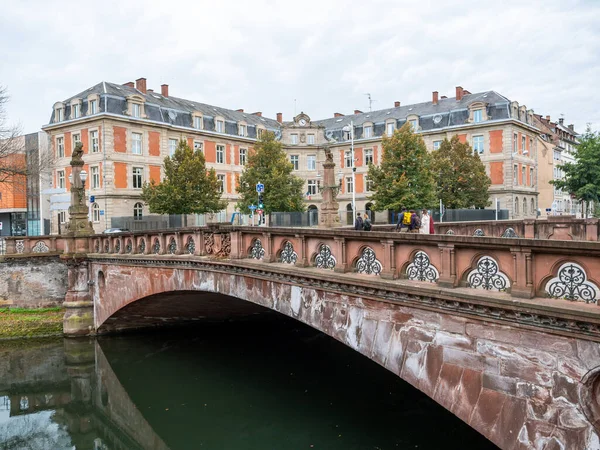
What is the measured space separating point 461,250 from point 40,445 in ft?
38.6

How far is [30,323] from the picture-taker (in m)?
22.1

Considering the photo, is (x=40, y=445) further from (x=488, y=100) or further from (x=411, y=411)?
(x=488, y=100)

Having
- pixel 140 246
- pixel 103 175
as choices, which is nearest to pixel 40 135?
pixel 103 175

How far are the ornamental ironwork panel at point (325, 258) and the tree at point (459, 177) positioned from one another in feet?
114

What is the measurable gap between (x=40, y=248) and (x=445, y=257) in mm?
22186

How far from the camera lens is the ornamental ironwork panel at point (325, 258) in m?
9.47

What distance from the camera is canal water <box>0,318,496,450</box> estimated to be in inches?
471

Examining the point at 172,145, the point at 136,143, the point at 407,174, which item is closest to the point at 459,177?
the point at 407,174

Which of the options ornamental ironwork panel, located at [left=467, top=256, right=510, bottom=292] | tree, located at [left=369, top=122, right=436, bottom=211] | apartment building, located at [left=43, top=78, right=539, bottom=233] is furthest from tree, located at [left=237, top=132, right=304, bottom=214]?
ornamental ironwork panel, located at [left=467, top=256, right=510, bottom=292]

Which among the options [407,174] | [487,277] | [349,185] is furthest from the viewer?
[349,185]

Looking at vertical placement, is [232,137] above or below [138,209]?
above

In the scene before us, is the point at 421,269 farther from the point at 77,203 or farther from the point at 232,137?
the point at 232,137

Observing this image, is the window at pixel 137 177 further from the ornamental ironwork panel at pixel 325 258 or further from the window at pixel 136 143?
the ornamental ironwork panel at pixel 325 258

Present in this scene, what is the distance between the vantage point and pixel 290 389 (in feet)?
50.1
